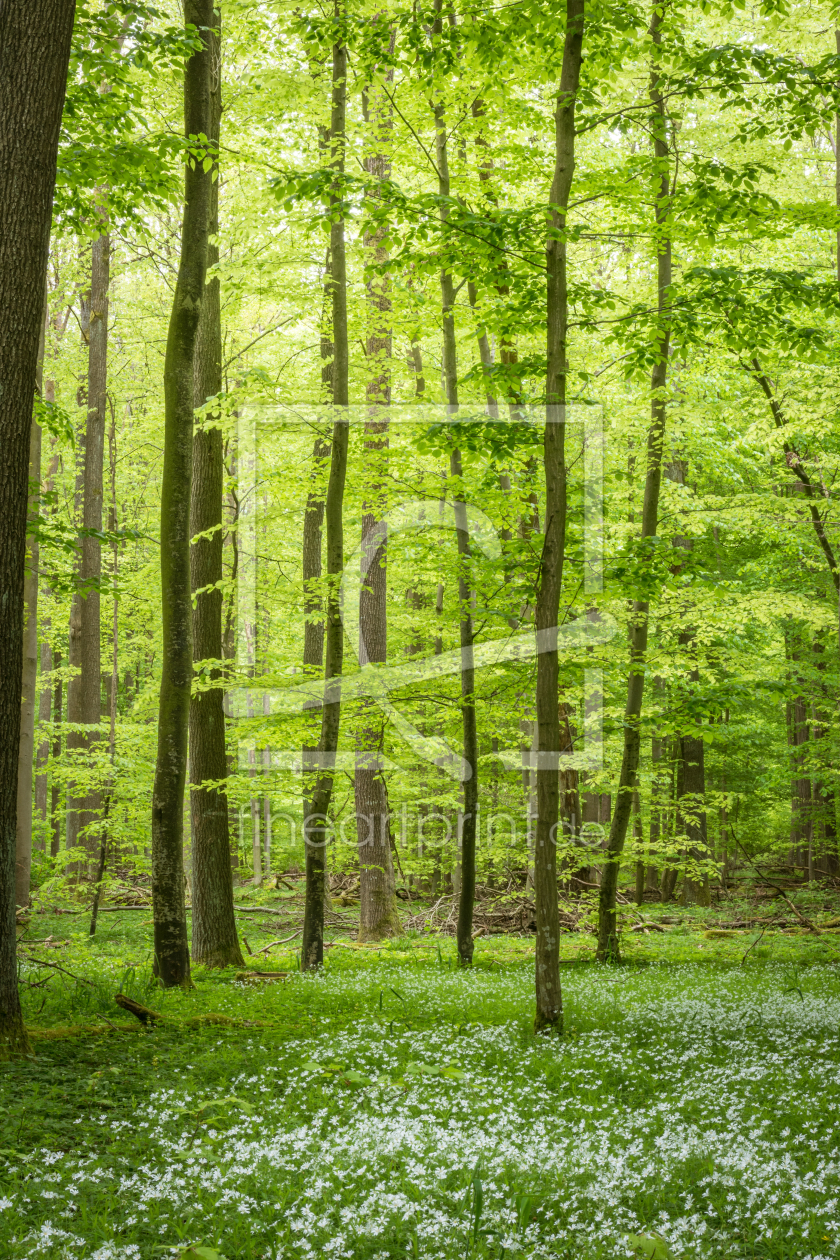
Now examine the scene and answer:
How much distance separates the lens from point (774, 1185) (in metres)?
3.73

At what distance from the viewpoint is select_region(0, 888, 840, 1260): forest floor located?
3404 millimetres

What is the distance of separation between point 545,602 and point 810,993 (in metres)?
4.75

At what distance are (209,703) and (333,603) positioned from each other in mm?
2169

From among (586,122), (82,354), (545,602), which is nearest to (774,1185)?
(545,602)

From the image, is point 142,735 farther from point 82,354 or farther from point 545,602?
point 545,602

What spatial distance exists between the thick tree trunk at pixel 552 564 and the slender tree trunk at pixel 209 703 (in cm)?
471

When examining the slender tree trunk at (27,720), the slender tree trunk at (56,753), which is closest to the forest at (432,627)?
the slender tree trunk at (27,720)

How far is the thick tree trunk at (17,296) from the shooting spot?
513 centimetres

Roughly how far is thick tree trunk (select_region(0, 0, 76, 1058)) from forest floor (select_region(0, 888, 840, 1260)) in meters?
1.28

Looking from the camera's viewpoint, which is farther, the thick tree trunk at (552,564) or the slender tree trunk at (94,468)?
the slender tree trunk at (94,468)

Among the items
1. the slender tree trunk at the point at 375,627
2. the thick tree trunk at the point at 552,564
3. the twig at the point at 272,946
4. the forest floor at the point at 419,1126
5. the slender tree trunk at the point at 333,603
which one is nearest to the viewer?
the forest floor at the point at 419,1126

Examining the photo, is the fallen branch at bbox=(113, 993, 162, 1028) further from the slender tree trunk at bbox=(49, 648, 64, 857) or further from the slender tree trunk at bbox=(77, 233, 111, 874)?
the slender tree trunk at bbox=(49, 648, 64, 857)

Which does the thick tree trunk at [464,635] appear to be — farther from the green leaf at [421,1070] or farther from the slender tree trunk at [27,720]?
the slender tree trunk at [27,720]

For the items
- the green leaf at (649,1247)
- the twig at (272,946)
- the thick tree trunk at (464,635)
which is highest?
the thick tree trunk at (464,635)
